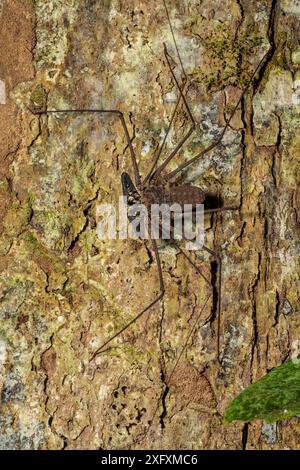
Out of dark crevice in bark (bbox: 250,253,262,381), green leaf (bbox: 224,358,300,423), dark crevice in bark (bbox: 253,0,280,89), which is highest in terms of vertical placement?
dark crevice in bark (bbox: 253,0,280,89)

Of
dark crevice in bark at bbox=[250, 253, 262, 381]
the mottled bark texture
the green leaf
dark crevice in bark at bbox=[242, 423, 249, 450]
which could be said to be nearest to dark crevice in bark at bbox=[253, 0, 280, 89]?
the mottled bark texture

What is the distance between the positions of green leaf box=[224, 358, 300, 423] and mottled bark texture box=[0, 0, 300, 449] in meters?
0.60

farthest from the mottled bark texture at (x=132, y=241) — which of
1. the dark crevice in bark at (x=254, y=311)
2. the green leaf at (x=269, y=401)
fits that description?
the green leaf at (x=269, y=401)

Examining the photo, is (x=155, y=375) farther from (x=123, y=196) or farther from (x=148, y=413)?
(x=123, y=196)

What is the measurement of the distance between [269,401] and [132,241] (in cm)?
95

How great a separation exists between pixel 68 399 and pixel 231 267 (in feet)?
2.81

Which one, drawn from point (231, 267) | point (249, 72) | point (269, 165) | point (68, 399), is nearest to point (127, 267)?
point (231, 267)

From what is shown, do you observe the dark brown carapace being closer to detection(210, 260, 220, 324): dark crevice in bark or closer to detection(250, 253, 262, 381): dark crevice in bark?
detection(210, 260, 220, 324): dark crevice in bark

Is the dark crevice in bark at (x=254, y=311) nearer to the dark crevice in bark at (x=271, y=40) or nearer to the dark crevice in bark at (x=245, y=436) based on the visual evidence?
the dark crevice in bark at (x=245, y=436)

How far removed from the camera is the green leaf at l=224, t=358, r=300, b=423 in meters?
1.54

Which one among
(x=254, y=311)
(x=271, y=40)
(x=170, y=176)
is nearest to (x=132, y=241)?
(x=170, y=176)

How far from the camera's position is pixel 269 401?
1567 mm

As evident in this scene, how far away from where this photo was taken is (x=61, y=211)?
226cm

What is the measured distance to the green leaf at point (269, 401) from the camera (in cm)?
154
